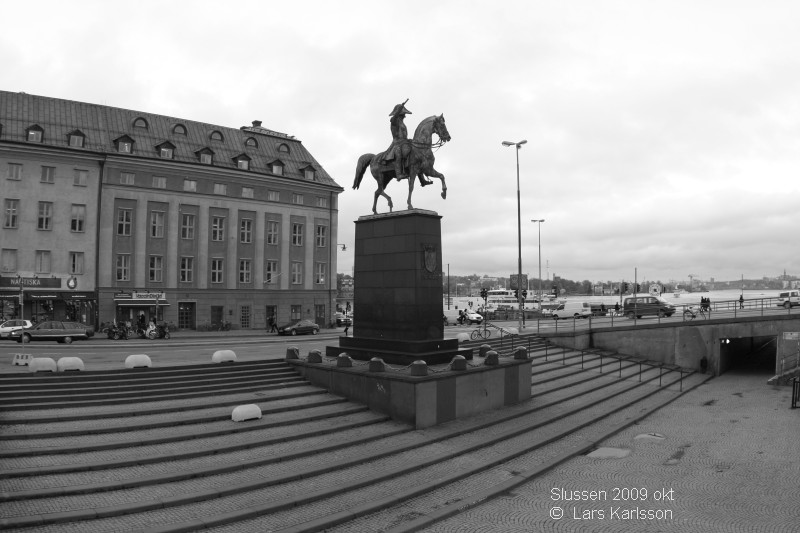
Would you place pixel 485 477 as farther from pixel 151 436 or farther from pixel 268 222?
pixel 268 222

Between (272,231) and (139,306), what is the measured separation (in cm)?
1452

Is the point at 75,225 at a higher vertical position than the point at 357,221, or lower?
higher

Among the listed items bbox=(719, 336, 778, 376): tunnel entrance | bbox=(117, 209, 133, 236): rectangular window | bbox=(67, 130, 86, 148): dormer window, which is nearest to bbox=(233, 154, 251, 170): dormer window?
bbox=(117, 209, 133, 236): rectangular window

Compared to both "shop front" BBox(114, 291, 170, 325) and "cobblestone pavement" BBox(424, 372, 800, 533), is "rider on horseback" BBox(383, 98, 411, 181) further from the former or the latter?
"shop front" BBox(114, 291, 170, 325)

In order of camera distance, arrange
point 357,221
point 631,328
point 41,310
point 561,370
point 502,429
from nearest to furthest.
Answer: point 502,429, point 357,221, point 561,370, point 631,328, point 41,310

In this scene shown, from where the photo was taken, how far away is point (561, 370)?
88.2 feet

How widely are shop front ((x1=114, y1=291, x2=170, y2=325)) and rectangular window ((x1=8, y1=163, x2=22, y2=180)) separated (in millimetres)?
11792

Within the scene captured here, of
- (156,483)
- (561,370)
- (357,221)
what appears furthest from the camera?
(561,370)

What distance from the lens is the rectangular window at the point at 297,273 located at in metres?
58.2

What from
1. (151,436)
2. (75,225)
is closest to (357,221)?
(151,436)

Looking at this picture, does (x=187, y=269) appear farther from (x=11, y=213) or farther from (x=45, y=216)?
(x=11, y=213)

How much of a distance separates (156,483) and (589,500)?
8.70m

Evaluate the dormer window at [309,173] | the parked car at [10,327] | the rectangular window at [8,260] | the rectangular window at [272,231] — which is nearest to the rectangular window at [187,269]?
the rectangular window at [272,231]

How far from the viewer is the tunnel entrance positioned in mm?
36188
